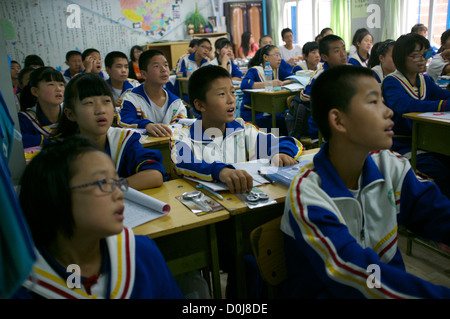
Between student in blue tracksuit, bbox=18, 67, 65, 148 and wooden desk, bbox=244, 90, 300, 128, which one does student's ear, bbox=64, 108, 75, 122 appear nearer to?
student in blue tracksuit, bbox=18, 67, 65, 148

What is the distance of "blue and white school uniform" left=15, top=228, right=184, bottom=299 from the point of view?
77 cm

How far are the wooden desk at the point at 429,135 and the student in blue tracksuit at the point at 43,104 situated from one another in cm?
220

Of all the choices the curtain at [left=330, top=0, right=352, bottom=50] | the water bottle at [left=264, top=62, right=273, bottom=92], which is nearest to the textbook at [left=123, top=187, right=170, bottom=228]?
the water bottle at [left=264, top=62, right=273, bottom=92]

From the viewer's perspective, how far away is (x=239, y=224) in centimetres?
133

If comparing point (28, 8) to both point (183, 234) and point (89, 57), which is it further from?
point (183, 234)

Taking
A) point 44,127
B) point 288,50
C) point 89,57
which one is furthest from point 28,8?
point 44,127

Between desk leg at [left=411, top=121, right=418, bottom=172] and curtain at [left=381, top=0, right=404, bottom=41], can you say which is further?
curtain at [left=381, top=0, right=404, bottom=41]

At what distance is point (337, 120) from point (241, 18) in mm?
8394

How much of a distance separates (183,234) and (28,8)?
728 centimetres

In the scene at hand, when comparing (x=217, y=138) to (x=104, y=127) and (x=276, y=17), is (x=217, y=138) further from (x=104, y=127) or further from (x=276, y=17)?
(x=276, y=17)

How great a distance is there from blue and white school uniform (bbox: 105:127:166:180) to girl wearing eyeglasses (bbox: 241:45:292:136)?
99.0 inches

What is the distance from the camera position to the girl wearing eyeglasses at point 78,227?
774 millimetres

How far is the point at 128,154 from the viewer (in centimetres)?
165
